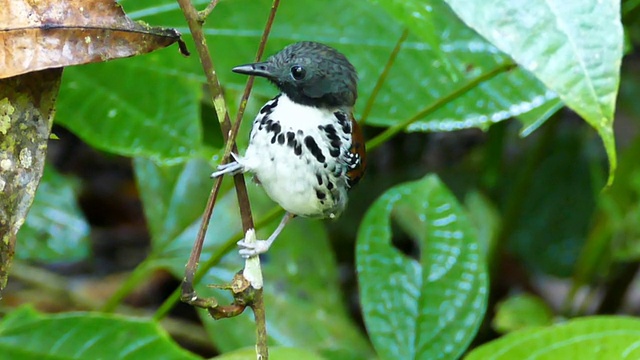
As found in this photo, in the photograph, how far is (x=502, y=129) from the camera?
2508 mm

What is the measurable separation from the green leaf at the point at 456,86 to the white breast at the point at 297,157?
53cm

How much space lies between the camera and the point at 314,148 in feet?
3.65

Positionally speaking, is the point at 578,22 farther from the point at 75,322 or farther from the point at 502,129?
the point at 502,129

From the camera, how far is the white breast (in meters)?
1.07

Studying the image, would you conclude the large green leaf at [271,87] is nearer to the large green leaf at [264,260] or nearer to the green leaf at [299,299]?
the large green leaf at [264,260]

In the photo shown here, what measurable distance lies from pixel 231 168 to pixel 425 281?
2.54 feet

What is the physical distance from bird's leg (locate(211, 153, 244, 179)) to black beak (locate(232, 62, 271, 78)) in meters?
0.11

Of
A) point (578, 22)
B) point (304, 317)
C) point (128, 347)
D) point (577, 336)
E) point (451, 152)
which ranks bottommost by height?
point (577, 336)

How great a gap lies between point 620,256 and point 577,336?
96 centimetres

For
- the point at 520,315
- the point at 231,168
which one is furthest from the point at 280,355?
the point at 520,315

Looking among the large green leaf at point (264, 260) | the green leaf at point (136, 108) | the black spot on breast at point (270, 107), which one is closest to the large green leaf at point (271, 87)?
the green leaf at point (136, 108)

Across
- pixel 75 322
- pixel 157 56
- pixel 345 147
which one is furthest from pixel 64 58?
pixel 157 56

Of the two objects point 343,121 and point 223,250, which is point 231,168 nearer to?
point 343,121

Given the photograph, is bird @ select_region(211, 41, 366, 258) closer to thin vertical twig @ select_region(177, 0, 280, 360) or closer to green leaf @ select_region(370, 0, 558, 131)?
thin vertical twig @ select_region(177, 0, 280, 360)
